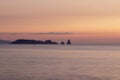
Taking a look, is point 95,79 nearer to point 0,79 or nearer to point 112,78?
point 112,78

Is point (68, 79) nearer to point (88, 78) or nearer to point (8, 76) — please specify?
point (88, 78)

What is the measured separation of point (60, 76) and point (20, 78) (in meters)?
5.08

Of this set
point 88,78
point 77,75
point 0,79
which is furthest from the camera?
point 77,75

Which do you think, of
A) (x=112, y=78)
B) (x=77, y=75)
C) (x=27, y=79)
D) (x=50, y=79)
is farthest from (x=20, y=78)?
(x=112, y=78)

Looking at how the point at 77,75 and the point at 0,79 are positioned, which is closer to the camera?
the point at 0,79

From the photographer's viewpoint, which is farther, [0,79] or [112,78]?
[112,78]

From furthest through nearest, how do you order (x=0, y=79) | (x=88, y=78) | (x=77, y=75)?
(x=77, y=75) → (x=88, y=78) → (x=0, y=79)

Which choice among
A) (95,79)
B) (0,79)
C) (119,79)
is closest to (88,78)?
(95,79)

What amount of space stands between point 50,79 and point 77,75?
14.5 feet

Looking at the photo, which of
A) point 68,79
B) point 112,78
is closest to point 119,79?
point 112,78

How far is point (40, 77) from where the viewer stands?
120 feet

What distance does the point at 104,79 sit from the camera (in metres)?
35.4

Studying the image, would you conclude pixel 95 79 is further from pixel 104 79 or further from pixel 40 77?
pixel 40 77

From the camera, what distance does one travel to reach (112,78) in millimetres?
36125
